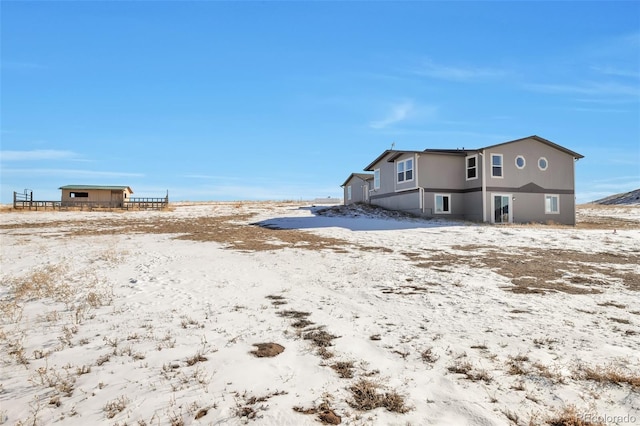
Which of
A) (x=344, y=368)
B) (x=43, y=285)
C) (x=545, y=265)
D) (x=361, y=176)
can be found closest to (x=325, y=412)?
(x=344, y=368)

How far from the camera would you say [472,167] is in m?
31.5

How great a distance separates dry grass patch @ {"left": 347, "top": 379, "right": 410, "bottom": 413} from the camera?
400 centimetres

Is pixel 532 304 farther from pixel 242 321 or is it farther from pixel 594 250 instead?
pixel 594 250

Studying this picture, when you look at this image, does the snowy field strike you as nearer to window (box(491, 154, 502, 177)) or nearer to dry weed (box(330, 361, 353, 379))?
dry weed (box(330, 361, 353, 379))

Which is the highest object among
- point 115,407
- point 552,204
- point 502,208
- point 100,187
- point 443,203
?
point 100,187

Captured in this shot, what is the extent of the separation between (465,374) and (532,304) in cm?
420

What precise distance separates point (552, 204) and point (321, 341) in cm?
3323

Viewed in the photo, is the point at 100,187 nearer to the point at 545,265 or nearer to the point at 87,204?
the point at 87,204

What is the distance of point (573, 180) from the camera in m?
32.3

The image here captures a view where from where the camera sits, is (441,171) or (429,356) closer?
(429,356)

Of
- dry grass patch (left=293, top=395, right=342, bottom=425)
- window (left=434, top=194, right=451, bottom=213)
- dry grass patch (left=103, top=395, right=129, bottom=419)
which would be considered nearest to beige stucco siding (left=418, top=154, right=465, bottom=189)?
window (left=434, top=194, right=451, bottom=213)

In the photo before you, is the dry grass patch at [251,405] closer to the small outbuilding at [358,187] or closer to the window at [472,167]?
the window at [472,167]

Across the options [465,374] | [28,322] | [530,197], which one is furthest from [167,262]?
[530,197]

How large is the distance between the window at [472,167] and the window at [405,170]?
16.5 ft
